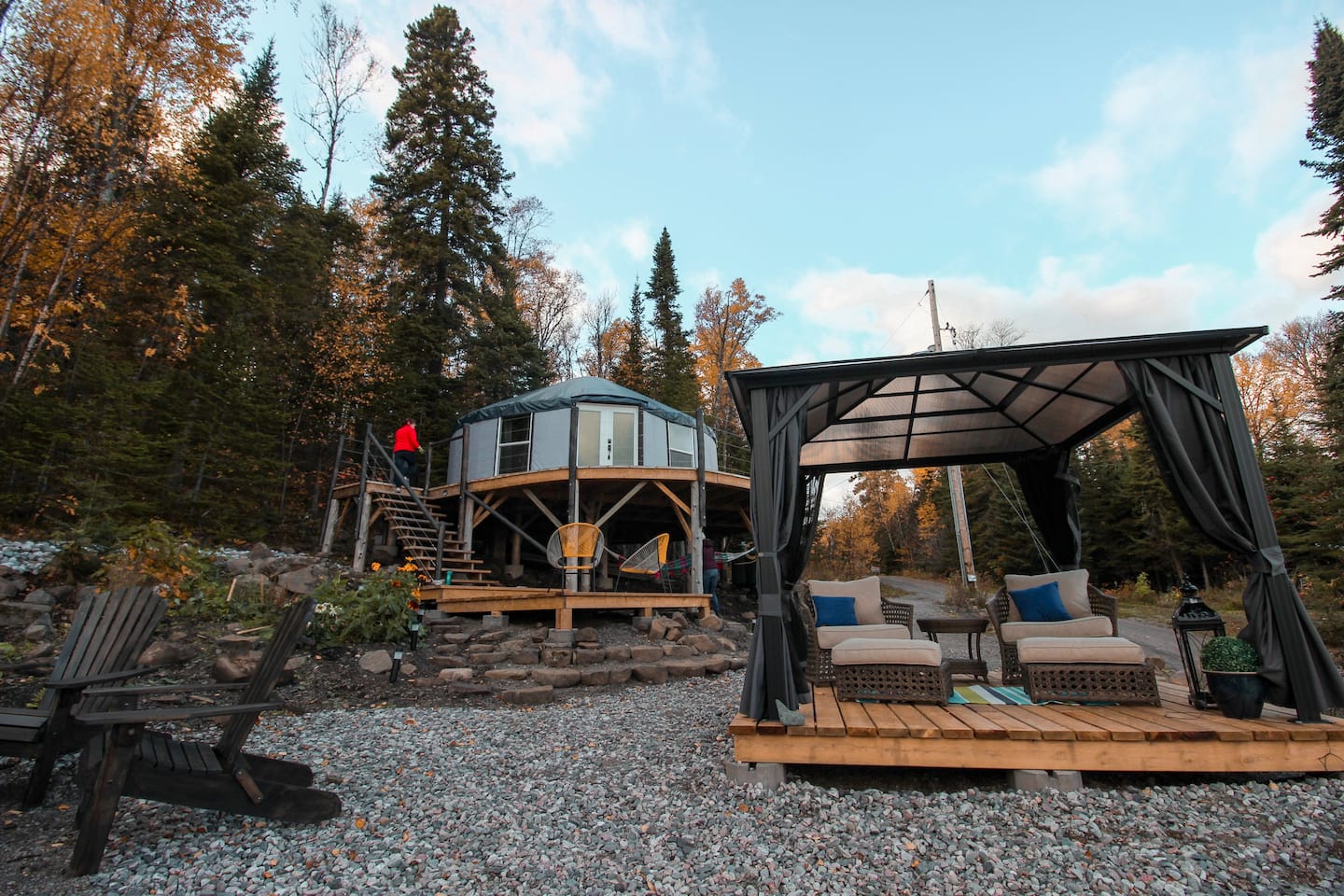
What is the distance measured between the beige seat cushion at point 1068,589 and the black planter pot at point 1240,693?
1.31m

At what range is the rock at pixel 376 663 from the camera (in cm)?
552

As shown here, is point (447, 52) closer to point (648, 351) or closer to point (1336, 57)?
point (648, 351)

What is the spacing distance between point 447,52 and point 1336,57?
1793 centimetres

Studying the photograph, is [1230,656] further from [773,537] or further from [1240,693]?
[773,537]

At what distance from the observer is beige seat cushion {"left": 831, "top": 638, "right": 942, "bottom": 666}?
11.9 feet

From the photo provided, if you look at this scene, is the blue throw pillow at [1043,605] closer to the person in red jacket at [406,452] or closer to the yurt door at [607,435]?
the yurt door at [607,435]

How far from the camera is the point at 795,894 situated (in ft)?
6.89

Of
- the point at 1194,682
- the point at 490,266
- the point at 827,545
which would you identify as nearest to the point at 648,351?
the point at 490,266

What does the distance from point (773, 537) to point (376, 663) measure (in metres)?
4.17

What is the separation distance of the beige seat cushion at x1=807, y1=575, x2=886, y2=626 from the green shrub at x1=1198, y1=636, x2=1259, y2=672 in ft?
6.68

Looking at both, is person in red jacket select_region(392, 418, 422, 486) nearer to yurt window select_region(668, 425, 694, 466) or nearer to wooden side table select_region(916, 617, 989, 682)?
yurt window select_region(668, 425, 694, 466)

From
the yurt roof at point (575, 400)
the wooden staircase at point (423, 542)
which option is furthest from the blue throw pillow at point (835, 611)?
the yurt roof at point (575, 400)

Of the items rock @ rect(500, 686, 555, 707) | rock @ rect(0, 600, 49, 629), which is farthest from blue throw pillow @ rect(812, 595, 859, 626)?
rock @ rect(0, 600, 49, 629)

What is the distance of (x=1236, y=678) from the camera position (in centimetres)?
321
